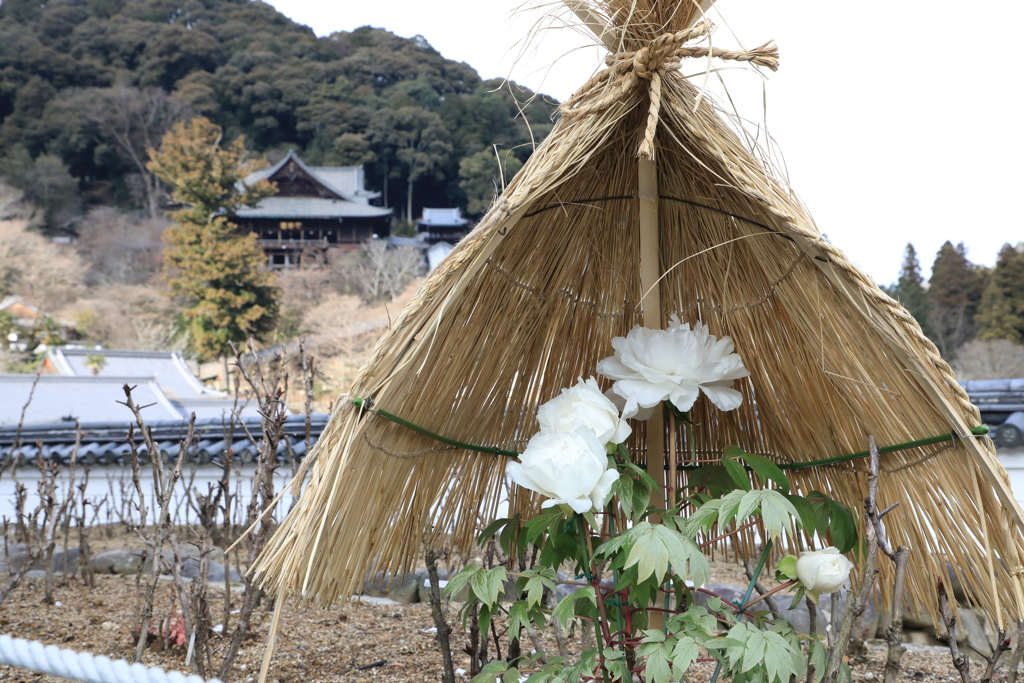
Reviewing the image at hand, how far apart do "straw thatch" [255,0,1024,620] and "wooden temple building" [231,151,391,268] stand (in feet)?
77.1

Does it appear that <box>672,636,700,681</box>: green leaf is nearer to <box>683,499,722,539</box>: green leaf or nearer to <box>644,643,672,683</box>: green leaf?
<box>644,643,672,683</box>: green leaf

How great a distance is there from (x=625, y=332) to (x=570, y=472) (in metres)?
0.68

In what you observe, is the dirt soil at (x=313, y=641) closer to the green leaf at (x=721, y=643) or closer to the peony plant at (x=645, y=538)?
the peony plant at (x=645, y=538)

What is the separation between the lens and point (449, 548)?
5.12 ft

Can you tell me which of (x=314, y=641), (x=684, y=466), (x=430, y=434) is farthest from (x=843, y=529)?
(x=314, y=641)

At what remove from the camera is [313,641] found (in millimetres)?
2191

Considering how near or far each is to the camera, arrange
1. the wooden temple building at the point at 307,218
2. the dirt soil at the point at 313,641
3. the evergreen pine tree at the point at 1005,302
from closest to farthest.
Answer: the dirt soil at the point at 313,641 → the evergreen pine tree at the point at 1005,302 → the wooden temple building at the point at 307,218

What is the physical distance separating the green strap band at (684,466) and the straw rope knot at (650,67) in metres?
0.60

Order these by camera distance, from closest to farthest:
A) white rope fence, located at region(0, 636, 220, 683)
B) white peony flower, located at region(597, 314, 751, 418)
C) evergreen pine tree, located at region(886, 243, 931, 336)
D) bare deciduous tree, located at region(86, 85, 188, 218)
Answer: white rope fence, located at region(0, 636, 220, 683) → white peony flower, located at region(597, 314, 751, 418) → evergreen pine tree, located at region(886, 243, 931, 336) → bare deciduous tree, located at region(86, 85, 188, 218)

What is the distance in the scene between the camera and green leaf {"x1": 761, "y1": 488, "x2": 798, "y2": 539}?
0.95 meters

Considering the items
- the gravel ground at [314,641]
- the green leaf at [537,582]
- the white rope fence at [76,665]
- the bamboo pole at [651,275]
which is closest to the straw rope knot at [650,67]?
the bamboo pole at [651,275]

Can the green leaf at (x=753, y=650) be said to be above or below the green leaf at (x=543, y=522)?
below

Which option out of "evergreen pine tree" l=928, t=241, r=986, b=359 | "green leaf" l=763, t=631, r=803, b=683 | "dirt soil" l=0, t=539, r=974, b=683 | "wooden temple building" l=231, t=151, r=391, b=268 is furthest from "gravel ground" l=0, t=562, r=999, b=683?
"wooden temple building" l=231, t=151, r=391, b=268

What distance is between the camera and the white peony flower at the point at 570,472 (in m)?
1.03
